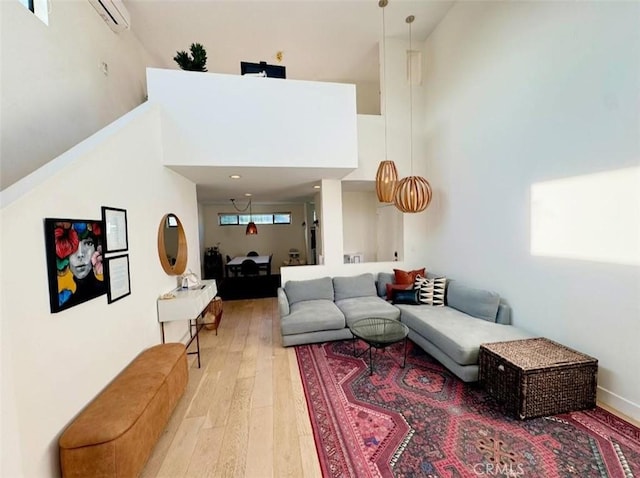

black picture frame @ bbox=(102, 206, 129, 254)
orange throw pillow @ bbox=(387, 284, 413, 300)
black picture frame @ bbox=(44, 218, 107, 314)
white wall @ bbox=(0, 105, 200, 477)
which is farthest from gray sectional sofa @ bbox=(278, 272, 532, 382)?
black picture frame @ bbox=(44, 218, 107, 314)

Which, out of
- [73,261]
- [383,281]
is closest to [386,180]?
[383,281]

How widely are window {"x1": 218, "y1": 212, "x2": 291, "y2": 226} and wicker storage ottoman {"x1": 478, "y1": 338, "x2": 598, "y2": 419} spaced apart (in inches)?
313

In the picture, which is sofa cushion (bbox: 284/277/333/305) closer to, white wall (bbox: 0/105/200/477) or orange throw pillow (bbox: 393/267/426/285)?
orange throw pillow (bbox: 393/267/426/285)

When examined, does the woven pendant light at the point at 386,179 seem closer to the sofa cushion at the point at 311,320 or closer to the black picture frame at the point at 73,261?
the sofa cushion at the point at 311,320

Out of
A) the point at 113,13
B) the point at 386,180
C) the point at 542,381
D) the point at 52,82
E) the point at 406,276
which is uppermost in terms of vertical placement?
the point at 113,13

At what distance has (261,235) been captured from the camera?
9.48 meters

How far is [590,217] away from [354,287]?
117 inches

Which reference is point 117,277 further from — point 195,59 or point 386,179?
point 386,179

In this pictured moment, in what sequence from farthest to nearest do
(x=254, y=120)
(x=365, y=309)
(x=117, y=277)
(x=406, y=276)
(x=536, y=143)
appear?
(x=406, y=276) < (x=365, y=309) < (x=254, y=120) < (x=536, y=143) < (x=117, y=277)

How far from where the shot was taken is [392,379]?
9.11ft

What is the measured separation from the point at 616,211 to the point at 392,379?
2.44m

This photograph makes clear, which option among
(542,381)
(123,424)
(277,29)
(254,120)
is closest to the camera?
(123,424)

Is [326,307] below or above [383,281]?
below

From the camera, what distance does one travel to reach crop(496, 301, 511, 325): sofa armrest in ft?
10.5
